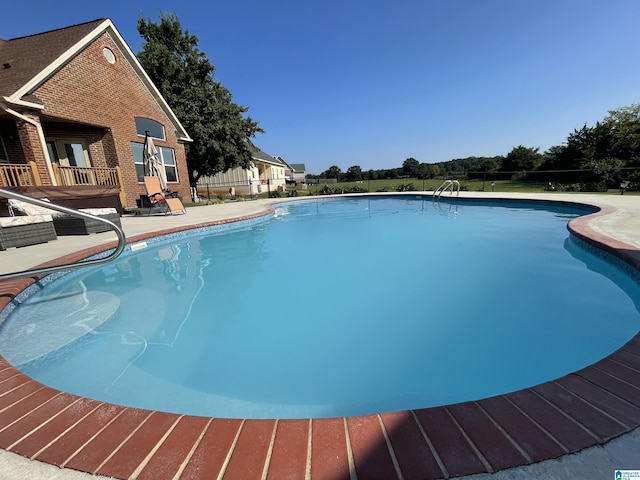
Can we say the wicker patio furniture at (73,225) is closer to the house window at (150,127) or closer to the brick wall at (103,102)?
the brick wall at (103,102)

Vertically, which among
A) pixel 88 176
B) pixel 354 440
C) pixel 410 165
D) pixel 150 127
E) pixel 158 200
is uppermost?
pixel 150 127

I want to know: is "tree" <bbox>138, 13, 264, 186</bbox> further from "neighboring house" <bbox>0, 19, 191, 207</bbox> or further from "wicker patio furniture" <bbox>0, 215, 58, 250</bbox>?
"wicker patio furniture" <bbox>0, 215, 58, 250</bbox>

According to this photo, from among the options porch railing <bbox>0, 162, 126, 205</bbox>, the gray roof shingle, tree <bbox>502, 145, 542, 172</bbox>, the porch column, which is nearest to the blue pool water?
porch railing <bbox>0, 162, 126, 205</bbox>

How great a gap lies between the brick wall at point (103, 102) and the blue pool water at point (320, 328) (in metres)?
7.40

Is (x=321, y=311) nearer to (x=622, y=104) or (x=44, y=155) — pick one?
(x=44, y=155)

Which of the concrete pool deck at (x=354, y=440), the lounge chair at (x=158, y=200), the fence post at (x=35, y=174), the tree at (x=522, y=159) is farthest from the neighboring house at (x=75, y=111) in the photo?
the tree at (x=522, y=159)

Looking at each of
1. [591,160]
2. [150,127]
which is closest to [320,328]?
[150,127]

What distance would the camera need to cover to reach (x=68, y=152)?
1041 centimetres

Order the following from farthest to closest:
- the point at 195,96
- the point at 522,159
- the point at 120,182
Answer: the point at 522,159
the point at 195,96
the point at 120,182

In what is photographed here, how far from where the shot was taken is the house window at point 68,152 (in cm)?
1006

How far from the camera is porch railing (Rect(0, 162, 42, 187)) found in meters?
7.60

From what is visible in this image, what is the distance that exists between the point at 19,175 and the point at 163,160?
6262 mm

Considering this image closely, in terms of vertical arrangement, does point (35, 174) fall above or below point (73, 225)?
above

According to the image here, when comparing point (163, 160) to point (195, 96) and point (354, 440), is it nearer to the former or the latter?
point (195, 96)
